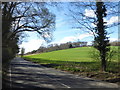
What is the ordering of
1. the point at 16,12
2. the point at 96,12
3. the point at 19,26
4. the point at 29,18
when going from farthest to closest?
the point at 19,26
the point at 29,18
the point at 16,12
the point at 96,12

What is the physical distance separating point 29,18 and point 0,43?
16.1 metres

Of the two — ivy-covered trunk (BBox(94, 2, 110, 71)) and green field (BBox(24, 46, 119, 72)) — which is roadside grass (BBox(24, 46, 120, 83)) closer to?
green field (BBox(24, 46, 119, 72))

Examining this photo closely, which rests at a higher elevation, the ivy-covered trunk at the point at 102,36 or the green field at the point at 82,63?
the ivy-covered trunk at the point at 102,36

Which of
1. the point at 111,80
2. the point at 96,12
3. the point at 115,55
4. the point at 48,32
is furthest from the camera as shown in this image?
the point at 48,32

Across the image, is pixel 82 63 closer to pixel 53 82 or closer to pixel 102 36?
pixel 102 36

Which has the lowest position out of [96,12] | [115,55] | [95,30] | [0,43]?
[115,55]

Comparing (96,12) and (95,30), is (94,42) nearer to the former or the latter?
(95,30)

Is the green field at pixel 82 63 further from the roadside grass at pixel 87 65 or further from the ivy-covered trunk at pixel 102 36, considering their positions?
the ivy-covered trunk at pixel 102 36

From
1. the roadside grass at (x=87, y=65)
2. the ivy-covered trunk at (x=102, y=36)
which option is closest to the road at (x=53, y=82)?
the roadside grass at (x=87, y=65)

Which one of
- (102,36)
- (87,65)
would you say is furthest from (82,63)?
(102,36)

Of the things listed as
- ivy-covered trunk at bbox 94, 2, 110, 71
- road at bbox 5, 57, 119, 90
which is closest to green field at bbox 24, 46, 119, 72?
ivy-covered trunk at bbox 94, 2, 110, 71

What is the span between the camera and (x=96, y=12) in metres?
16.4

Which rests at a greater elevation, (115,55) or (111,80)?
(115,55)

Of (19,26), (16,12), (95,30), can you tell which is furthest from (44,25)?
(95,30)
